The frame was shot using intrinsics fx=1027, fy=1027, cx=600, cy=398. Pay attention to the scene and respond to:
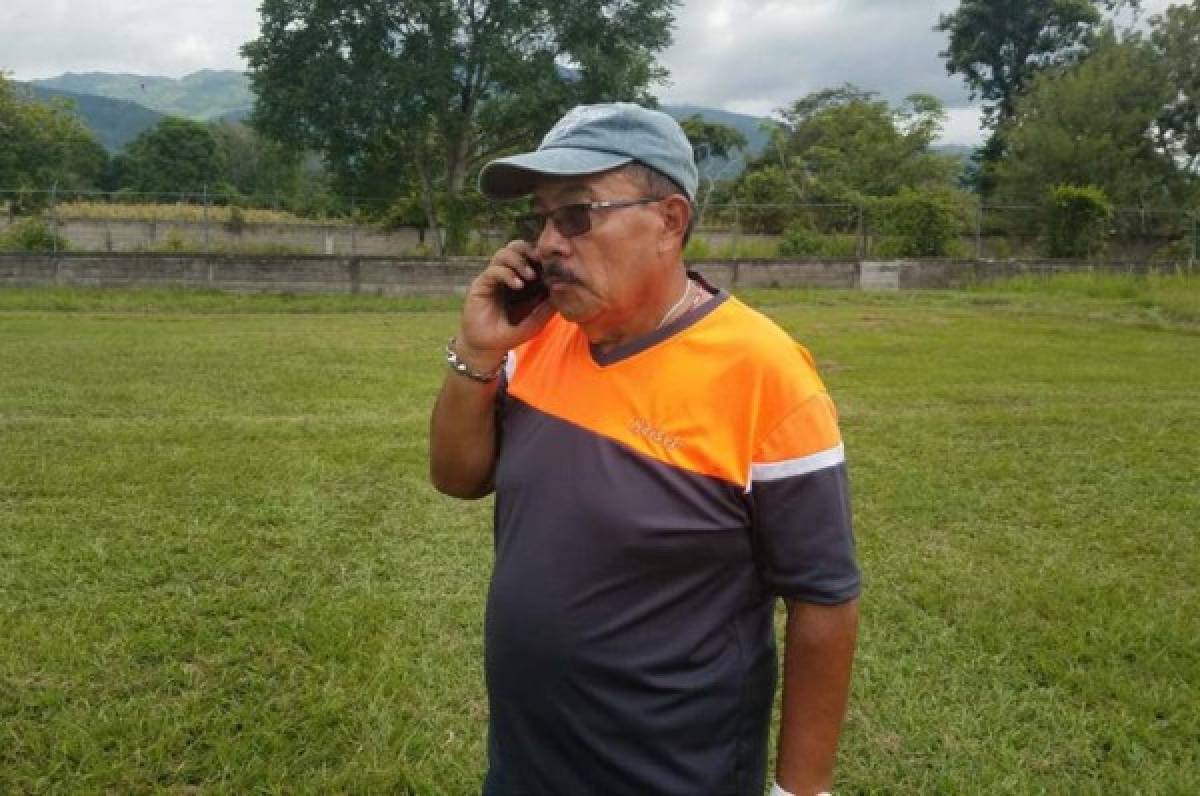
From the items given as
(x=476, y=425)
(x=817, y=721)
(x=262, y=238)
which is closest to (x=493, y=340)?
(x=476, y=425)

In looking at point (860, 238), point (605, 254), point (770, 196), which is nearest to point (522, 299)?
point (605, 254)

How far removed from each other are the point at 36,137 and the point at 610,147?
115ft

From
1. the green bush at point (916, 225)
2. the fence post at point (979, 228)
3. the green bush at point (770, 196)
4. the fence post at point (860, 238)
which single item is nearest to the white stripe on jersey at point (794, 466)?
the fence post at point (860, 238)

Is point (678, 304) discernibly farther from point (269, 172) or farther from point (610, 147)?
point (269, 172)

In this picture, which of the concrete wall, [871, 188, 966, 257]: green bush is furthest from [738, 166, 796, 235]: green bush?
the concrete wall

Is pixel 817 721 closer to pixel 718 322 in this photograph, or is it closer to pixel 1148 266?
pixel 718 322

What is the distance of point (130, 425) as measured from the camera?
6.84 meters

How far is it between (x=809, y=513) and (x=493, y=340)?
0.57m

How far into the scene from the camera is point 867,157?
3178 centimetres

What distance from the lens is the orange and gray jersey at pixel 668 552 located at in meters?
1.41

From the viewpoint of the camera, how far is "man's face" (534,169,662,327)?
1.53 meters

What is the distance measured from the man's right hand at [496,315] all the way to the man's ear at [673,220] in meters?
0.21

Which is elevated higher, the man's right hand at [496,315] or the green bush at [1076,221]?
the green bush at [1076,221]

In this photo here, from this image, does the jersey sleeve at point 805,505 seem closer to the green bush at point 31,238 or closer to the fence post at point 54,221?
the fence post at point 54,221
